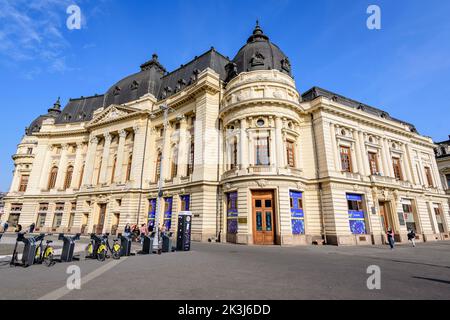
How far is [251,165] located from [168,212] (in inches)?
486

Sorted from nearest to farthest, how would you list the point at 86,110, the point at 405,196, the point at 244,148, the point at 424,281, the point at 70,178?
the point at 424,281 < the point at 244,148 < the point at 405,196 < the point at 70,178 < the point at 86,110

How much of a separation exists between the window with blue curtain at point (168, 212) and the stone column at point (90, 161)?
16.5 m

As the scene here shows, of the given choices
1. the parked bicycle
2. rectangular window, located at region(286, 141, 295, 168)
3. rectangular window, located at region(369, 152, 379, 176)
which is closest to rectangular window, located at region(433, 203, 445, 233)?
rectangular window, located at region(369, 152, 379, 176)

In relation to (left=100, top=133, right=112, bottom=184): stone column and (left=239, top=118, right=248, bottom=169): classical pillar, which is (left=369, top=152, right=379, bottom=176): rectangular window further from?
(left=100, top=133, right=112, bottom=184): stone column

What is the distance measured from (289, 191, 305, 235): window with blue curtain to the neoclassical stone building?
0.46 ft

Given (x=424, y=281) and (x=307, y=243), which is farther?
(x=307, y=243)

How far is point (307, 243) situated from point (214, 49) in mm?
27425

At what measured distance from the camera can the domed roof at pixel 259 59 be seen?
88.5 feet

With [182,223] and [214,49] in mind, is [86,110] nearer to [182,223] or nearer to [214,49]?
[214,49]

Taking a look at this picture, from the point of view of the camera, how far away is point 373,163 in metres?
28.5

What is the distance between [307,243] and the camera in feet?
72.4

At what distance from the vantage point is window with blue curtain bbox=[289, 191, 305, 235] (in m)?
21.8

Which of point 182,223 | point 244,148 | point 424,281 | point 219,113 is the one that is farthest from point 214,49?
point 424,281

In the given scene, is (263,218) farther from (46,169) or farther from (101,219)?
(46,169)
